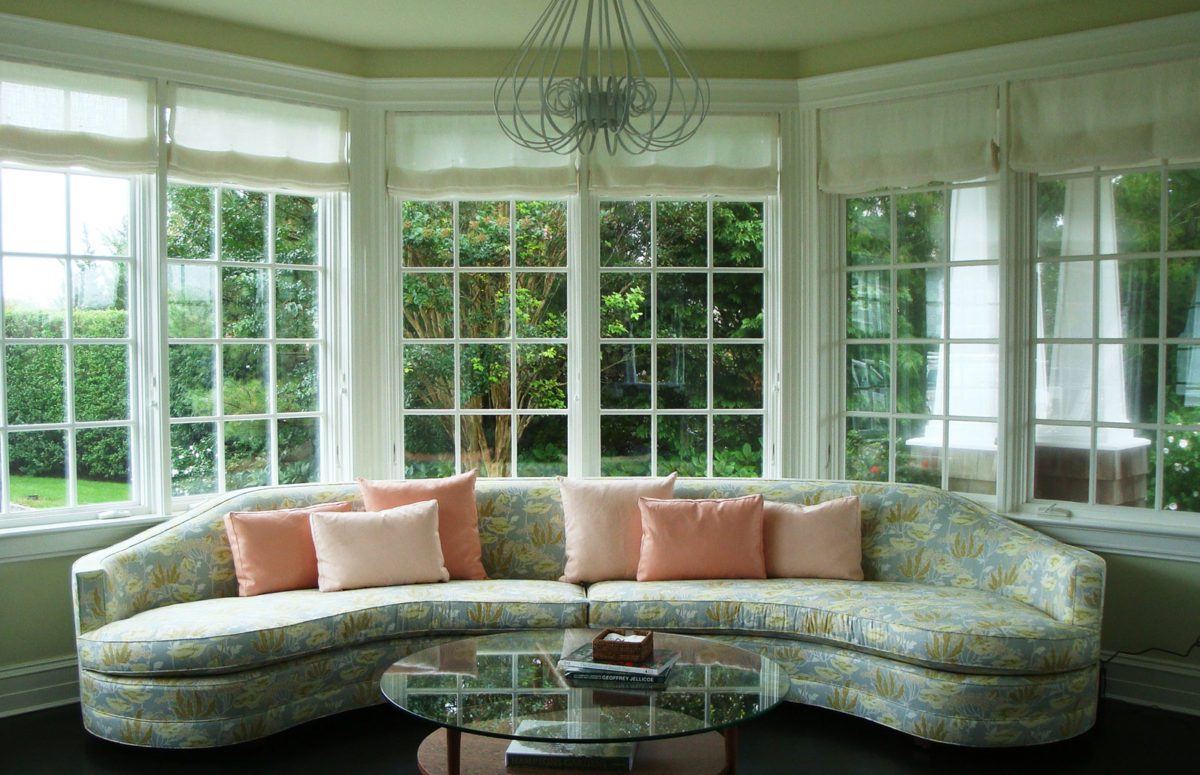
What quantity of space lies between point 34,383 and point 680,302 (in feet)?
9.49

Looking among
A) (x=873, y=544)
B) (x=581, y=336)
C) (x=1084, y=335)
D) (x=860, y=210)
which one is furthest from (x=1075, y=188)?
(x=581, y=336)

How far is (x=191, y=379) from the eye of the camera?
4469 millimetres

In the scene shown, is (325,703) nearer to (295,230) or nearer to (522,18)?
(295,230)

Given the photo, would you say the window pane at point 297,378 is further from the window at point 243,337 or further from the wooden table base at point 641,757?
the wooden table base at point 641,757

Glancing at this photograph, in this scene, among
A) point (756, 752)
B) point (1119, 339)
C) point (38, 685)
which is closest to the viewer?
point (756, 752)

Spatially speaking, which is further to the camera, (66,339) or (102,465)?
(102,465)

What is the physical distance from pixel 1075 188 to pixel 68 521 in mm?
4475

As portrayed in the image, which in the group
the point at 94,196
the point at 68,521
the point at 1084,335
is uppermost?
the point at 94,196

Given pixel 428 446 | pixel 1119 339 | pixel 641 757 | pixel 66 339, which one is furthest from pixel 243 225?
pixel 1119 339

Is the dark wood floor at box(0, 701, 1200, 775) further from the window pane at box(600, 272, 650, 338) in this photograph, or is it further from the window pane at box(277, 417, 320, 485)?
the window pane at box(600, 272, 650, 338)

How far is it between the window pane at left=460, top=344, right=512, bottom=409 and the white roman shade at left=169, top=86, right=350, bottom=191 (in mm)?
1015

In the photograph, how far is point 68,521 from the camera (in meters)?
4.13

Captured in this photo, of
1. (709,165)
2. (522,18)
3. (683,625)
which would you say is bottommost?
(683,625)

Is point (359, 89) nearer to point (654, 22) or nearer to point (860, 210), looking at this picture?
point (654, 22)
